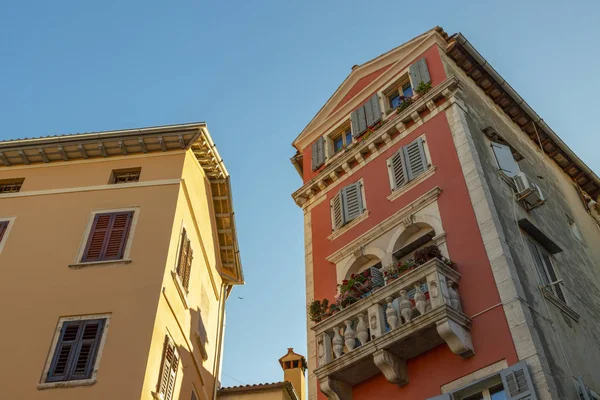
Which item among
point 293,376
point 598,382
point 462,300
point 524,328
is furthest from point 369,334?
point 293,376

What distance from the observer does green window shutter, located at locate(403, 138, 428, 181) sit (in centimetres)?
1752

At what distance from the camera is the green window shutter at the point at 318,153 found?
21.7 m

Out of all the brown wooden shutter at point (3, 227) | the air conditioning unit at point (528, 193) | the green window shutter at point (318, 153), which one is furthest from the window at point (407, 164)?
the brown wooden shutter at point (3, 227)

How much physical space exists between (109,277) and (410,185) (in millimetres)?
8159

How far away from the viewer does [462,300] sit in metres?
13.9

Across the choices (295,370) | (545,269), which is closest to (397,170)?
(545,269)

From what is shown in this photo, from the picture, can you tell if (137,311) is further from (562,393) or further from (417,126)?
(562,393)

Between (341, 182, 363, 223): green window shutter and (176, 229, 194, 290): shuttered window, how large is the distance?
4.87 m

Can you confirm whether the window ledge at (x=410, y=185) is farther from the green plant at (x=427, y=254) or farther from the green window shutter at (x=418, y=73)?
the green window shutter at (x=418, y=73)

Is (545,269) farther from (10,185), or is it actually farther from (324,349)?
(10,185)

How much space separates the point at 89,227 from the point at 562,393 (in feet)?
43.5

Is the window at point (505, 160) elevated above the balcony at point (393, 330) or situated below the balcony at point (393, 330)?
above

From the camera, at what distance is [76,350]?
1627 cm

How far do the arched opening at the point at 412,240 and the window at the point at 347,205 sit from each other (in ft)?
6.61
